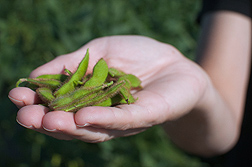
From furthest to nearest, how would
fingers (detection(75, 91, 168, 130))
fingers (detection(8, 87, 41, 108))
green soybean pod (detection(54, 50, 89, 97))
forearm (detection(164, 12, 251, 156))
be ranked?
1. forearm (detection(164, 12, 251, 156))
2. green soybean pod (detection(54, 50, 89, 97))
3. fingers (detection(8, 87, 41, 108))
4. fingers (detection(75, 91, 168, 130))

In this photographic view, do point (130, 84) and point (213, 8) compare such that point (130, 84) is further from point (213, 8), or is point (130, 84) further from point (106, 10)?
point (106, 10)

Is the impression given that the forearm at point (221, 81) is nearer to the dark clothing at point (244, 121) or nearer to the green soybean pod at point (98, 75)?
the dark clothing at point (244, 121)

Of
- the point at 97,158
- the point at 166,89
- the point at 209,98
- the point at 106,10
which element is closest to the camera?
the point at 166,89

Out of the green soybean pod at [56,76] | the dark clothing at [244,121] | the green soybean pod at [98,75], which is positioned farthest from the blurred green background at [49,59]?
the green soybean pod at [98,75]

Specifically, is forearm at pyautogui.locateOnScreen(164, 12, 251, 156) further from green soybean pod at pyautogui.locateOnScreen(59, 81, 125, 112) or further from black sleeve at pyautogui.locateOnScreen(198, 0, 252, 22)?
green soybean pod at pyautogui.locateOnScreen(59, 81, 125, 112)

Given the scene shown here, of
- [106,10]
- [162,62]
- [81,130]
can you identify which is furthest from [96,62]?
[106,10]

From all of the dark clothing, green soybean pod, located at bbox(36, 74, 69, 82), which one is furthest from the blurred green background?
green soybean pod, located at bbox(36, 74, 69, 82)

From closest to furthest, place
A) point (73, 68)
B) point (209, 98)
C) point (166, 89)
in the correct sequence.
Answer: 1. point (166, 89)
2. point (73, 68)
3. point (209, 98)
